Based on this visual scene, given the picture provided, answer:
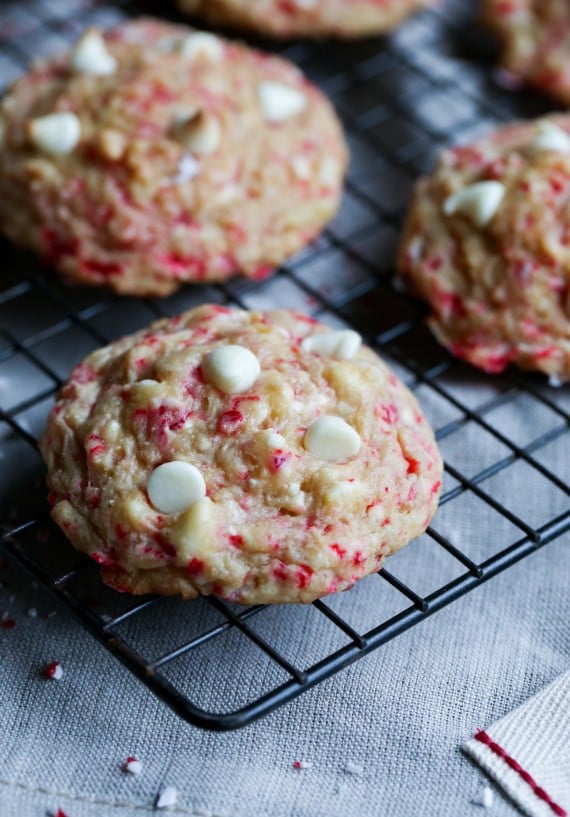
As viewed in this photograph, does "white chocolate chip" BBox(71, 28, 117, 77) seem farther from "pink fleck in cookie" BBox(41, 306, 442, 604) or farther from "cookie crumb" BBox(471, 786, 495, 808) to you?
"cookie crumb" BBox(471, 786, 495, 808)

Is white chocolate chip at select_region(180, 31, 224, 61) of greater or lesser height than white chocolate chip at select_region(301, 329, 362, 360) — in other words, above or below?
above

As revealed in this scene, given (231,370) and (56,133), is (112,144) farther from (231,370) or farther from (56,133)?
(231,370)

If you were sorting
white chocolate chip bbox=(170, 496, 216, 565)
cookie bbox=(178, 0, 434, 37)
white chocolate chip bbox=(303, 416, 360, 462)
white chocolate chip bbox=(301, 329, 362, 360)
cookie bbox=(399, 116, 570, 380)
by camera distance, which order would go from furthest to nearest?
cookie bbox=(178, 0, 434, 37) < cookie bbox=(399, 116, 570, 380) < white chocolate chip bbox=(301, 329, 362, 360) < white chocolate chip bbox=(303, 416, 360, 462) < white chocolate chip bbox=(170, 496, 216, 565)

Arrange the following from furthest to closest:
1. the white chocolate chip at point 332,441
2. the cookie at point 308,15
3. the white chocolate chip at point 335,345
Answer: the cookie at point 308,15, the white chocolate chip at point 335,345, the white chocolate chip at point 332,441

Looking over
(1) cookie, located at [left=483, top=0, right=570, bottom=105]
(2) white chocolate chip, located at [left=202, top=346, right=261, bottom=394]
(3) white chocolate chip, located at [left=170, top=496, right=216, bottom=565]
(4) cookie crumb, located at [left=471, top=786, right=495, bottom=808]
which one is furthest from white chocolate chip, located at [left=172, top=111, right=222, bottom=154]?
(4) cookie crumb, located at [left=471, top=786, right=495, bottom=808]

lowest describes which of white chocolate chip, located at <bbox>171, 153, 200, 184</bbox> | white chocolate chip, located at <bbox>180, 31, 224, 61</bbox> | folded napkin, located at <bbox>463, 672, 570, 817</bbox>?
folded napkin, located at <bbox>463, 672, 570, 817</bbox>

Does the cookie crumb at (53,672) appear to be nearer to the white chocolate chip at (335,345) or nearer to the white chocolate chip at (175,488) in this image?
the white chocolate chip at (175,488)

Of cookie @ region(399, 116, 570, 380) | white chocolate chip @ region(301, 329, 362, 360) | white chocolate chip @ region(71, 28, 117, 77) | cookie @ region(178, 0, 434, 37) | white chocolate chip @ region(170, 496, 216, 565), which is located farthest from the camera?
cookie @ region(178, 0, 434, 37)

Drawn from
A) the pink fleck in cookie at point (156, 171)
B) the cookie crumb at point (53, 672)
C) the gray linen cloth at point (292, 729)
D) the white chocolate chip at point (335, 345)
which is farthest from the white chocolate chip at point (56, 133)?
the cookie crumb at point (53, 672)
